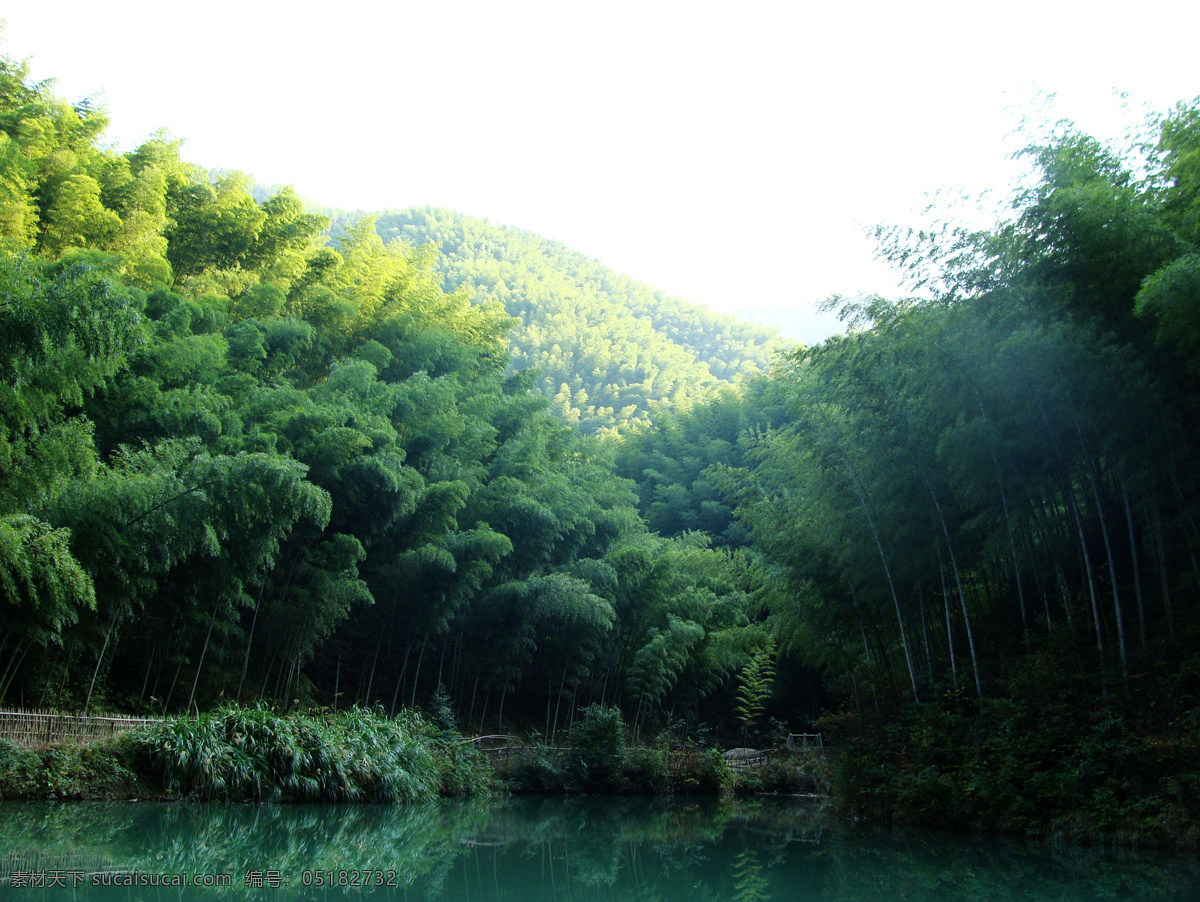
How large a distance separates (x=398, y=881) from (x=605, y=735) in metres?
7.72

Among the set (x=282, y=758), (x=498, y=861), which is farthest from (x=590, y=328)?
(x=498, y=861)

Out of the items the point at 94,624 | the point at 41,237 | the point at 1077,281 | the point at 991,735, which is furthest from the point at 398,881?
the point at 41,237

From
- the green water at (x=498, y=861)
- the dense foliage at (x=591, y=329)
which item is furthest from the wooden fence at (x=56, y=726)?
the dense foliage at (x=591, y=329)

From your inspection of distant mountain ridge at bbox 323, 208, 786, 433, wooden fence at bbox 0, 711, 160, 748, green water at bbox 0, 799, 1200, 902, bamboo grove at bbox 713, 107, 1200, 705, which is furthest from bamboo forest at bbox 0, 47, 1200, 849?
distant mountain ridge at bbox 323, 208, 786, 433

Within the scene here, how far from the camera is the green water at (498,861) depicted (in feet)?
11.9

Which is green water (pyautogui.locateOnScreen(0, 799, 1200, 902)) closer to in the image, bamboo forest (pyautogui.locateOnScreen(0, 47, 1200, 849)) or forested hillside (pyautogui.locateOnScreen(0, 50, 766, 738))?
bamboo forest (pyautogui.locateOnScreen(0, 47, 1200, 849))

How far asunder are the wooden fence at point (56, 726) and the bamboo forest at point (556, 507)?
409 mm

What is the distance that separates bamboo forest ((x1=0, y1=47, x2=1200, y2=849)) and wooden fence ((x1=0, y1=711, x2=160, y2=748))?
409 mm

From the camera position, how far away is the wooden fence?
6.39m

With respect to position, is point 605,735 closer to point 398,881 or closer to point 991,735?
point 991,735

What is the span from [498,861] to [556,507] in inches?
295

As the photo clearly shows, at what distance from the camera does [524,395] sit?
1440cm

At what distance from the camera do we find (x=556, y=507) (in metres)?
12.3

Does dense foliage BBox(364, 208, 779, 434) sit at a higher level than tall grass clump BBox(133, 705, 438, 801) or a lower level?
higher
